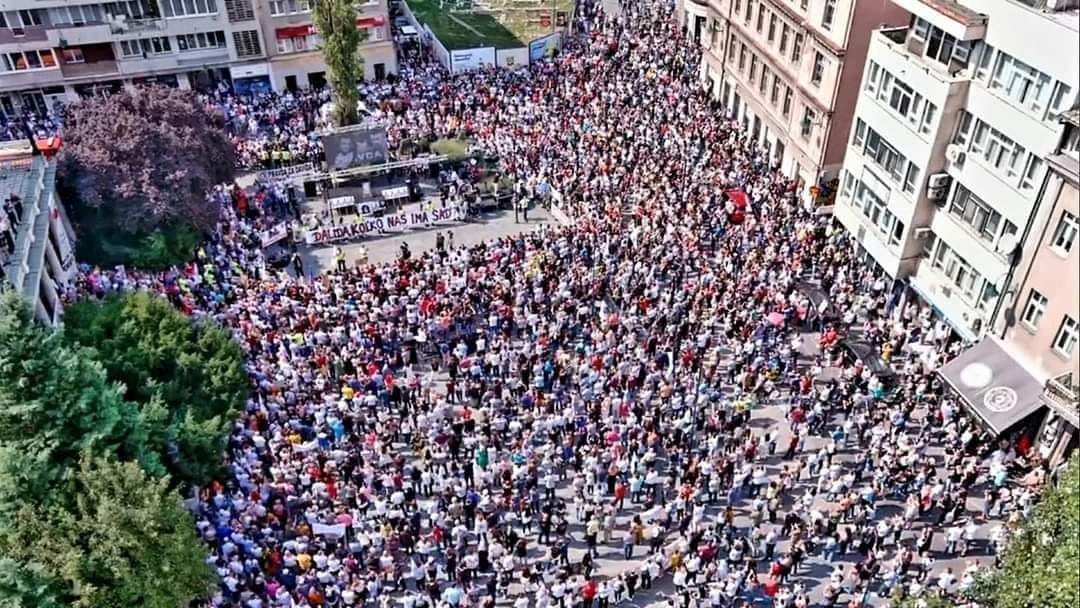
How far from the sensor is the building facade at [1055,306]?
78.3 feet

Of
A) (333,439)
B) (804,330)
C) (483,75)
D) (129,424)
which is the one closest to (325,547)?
(333,439)

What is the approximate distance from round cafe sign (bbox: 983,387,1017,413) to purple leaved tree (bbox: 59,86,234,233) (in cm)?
3133

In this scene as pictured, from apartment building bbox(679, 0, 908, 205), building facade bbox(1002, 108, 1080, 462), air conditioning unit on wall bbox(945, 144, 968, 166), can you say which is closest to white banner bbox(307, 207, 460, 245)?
apartment building bbox(679, 0, 908, 205)

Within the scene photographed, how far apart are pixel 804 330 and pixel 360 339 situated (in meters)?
17.6

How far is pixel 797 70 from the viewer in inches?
1625

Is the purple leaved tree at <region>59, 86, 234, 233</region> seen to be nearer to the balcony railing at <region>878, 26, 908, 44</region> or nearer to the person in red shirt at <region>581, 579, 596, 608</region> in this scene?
the person in red shirt at <region>581, 579, 596, 608</region>

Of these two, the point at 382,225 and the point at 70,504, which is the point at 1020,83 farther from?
the point at 70,504

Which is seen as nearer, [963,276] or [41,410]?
[41,410]

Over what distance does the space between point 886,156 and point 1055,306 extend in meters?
9.97

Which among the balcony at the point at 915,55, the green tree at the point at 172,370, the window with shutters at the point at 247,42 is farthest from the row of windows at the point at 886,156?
the window with shutters at the point at 247,42

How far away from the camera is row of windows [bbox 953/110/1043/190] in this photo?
2638 centimetres

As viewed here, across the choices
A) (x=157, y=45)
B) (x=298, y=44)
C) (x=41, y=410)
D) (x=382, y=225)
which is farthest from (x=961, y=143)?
(x=157, y=45)

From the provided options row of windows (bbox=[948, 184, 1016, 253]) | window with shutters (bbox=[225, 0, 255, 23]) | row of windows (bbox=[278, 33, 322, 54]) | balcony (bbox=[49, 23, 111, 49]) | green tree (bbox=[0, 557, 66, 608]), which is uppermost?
window with shutters (bbox=[225, 0, 255, 23])

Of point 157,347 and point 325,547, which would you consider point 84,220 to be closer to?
point 157,347
